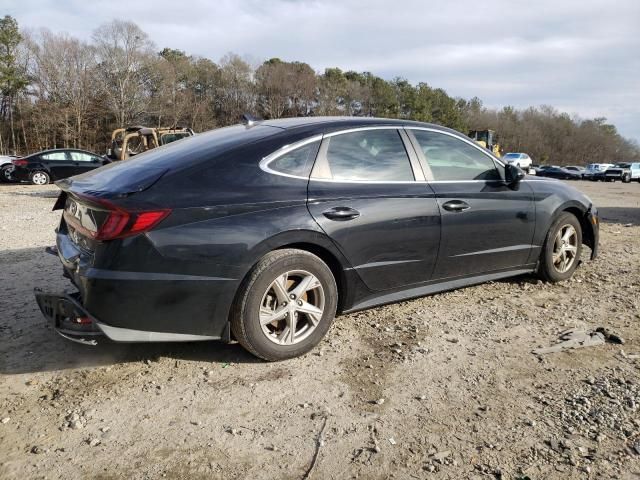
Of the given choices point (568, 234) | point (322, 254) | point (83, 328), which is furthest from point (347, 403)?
point (568, 234)

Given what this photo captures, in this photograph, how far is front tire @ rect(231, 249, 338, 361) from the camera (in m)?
2.92

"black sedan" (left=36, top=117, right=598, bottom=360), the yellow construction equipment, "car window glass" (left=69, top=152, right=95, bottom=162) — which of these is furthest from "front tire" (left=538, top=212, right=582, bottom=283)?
"car window glass" (left=69, top=152, right=95, bottom=162)

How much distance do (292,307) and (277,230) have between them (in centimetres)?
51

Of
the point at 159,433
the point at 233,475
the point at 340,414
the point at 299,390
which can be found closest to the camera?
the point at 233,475

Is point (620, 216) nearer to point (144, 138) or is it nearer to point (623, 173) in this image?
point (144, 138)

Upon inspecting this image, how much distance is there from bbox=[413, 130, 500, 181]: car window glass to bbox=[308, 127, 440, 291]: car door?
0.18 meters

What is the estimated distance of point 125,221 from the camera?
104 inches

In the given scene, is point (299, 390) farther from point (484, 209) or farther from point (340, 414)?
point (484, 209)

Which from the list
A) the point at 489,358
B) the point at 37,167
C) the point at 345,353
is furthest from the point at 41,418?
the point at 37,167

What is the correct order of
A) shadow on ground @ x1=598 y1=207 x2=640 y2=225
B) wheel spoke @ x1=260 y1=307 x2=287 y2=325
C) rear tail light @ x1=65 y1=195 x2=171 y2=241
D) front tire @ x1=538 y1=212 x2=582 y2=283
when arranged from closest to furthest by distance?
rear tail light @ x1=65 y1=195 x2=171 y2=241, wheel spoke @ x1=260 y1=307 x2=287 y2=325, front tire @ x1=538 y1=212 x2=582 y2=283, shadow on ground @ x1=598 y1=207 x2=640 y2=225

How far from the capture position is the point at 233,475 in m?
2.09

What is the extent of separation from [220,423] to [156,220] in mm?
1130

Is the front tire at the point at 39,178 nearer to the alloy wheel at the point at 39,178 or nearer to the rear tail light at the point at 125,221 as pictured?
the alloy wheel at the point at 39,178

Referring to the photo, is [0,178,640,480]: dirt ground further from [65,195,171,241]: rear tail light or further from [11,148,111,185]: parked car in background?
[11,148,111,185]: parked car in background
